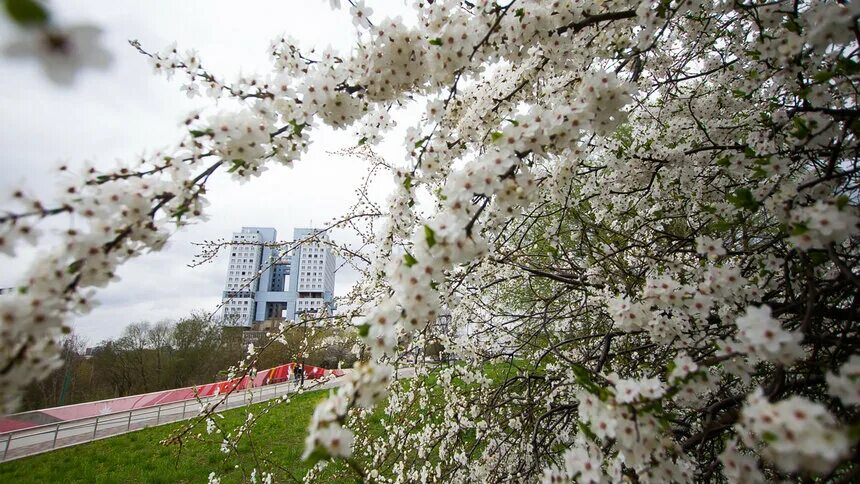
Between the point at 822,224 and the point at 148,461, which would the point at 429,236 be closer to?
the point at 822,224

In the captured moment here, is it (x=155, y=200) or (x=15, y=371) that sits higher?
(x=155, y=200)

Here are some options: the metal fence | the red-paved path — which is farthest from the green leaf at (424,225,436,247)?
the metal fence

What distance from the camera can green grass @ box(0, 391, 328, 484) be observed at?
698cm

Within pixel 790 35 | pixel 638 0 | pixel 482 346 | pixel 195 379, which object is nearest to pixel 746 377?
pixel 790 35

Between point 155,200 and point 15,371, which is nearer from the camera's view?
point 15,371

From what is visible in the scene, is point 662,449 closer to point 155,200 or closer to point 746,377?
point 746,377

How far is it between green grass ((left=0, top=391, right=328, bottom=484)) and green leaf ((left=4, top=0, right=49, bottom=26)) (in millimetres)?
6109

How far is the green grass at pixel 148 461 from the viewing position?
698 centimetres

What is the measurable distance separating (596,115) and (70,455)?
41.9 feet

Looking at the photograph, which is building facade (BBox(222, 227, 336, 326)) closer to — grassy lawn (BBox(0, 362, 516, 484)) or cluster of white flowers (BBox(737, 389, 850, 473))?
grassy lawn (BBox(0, 362, 516, 484))

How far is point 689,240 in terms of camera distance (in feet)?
9.35

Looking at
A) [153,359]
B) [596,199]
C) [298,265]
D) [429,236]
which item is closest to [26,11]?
[429,236]

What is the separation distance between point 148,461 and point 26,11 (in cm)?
1042

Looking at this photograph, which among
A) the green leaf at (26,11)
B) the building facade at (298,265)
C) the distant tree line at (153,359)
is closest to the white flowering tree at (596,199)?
the green leaf at (26,11)
